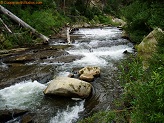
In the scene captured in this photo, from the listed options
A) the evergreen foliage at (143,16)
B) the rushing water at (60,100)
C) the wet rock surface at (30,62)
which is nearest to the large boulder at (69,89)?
the rushing water at (60,100)

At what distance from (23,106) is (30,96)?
0.77 metres

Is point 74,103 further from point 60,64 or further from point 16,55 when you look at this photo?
point 16,55

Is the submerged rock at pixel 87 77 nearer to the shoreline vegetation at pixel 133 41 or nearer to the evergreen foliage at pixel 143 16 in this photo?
the shoreline vegetation at pixel 133 41

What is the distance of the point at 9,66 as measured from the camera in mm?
11211

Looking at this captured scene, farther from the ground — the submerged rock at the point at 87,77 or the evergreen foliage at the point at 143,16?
the evergreen foliage at the point at 143,16

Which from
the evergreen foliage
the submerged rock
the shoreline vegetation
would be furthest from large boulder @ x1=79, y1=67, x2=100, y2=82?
the evergreen foliage

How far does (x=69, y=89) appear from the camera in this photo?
7.80 m

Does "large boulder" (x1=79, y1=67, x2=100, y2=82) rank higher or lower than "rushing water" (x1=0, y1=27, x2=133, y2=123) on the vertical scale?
higher

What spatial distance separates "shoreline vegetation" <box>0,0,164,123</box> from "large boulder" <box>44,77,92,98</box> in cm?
129

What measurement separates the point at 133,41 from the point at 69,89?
10873mm

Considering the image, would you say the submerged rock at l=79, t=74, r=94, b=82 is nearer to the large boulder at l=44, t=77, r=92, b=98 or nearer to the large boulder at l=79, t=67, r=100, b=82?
the large boulder at l=79, t=67, r=100, b=82

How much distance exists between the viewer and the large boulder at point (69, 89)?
7.77 m

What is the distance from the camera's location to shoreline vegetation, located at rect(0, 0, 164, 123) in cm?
362

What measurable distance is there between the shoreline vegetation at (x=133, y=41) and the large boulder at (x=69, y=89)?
50.7 inches
